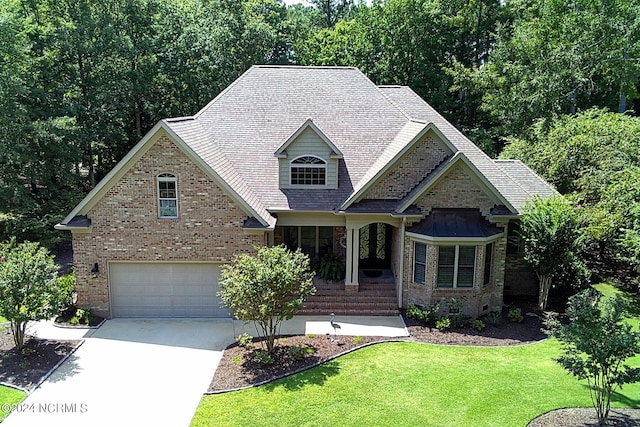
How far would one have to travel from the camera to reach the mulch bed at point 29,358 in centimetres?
1308

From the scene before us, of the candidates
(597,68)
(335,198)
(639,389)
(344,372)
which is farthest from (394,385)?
(597,68)

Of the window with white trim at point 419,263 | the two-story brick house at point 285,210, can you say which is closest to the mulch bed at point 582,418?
the two-story brick house at point 285,210

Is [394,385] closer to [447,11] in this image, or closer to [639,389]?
[639,389]

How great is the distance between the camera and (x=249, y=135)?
20.0 meters

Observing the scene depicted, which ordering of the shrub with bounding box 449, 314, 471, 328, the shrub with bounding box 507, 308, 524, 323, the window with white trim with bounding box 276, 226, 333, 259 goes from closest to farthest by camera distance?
the shrub with bounding box 449, 314, 471, 328 < the shrub with bounding box 507, 308, 524, 323 < the window with white trim with bounding box 276, 226, 333, 259

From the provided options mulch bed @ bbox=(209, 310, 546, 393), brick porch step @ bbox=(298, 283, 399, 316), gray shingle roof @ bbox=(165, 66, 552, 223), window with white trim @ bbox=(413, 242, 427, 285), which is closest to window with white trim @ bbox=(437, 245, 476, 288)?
window with white trim @ bbox=(413, 242, 427, 285)

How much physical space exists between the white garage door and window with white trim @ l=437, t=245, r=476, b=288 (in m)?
7.56

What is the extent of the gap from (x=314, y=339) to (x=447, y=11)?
32524 mm

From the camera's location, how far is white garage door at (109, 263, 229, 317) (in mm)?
17234

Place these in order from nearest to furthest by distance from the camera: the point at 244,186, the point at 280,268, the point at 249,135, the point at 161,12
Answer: the point at 280,268 → the point at 244,186 → the point at 249,135 → the point at 161,12

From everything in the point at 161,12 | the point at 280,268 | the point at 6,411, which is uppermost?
the point at 161,12

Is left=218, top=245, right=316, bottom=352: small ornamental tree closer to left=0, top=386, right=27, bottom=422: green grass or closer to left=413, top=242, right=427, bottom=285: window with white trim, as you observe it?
left=413, top=242, right=427, bottom=285: window with white trim

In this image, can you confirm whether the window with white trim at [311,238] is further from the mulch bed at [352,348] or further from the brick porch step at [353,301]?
the mulch bed at [352,348]

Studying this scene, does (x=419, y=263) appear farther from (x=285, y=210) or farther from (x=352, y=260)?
(x=285, y=210)
